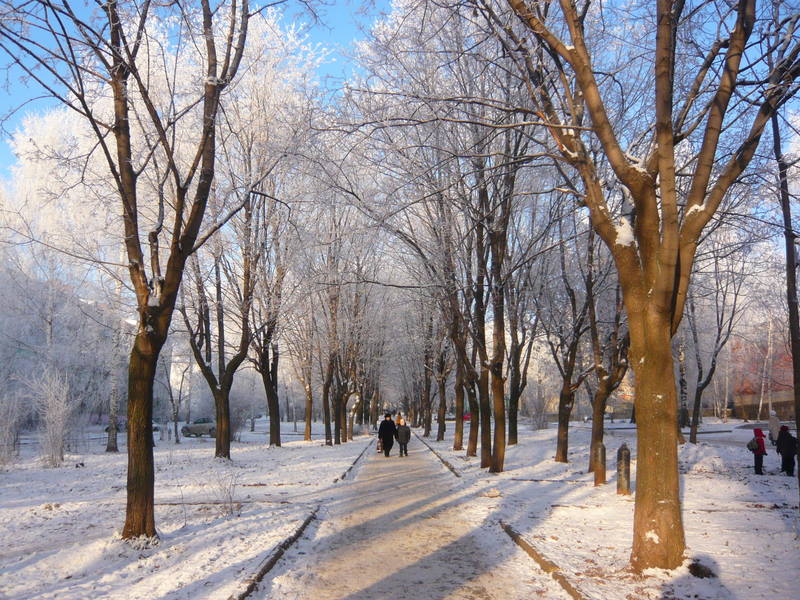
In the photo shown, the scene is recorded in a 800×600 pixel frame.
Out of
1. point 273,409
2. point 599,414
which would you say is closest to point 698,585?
point 599,414

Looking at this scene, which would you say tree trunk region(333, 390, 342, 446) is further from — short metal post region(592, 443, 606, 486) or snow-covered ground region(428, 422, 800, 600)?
short metal post region(592, 443, 606, 486)

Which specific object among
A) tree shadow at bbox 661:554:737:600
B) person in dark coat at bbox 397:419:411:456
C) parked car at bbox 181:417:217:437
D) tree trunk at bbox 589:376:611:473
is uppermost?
tree trunk at bbox 589:376:611:473

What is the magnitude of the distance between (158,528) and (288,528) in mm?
1771

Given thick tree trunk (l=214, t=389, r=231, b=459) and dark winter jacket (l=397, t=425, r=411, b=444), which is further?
dark winter jacket (l=397, t=425, r=411, b=444)

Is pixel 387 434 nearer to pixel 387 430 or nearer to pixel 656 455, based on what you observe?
pixel 387 430

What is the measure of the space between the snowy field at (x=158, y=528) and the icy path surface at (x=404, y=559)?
0.47 metres

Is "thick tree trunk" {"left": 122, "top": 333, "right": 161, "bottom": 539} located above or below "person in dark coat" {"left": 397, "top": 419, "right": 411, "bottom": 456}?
above

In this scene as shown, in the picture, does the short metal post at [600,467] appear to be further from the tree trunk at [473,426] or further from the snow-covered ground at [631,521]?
the tree trunk at [473,426]

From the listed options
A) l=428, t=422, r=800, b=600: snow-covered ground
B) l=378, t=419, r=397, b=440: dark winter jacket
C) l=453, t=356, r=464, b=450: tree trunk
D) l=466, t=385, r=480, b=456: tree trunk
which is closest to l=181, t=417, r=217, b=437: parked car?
l=378, t=419, r=397, b=440: dark winter jacket

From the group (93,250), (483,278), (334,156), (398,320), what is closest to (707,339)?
(398,320)

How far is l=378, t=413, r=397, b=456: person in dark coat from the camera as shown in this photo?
23.7 meters

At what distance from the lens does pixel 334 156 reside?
43.9 feet

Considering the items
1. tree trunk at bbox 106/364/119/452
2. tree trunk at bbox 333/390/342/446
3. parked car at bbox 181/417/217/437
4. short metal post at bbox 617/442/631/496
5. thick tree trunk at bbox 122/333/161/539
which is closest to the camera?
thick tree trunk at bbox 122/333/161/539

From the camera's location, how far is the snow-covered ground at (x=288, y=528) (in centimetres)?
571
